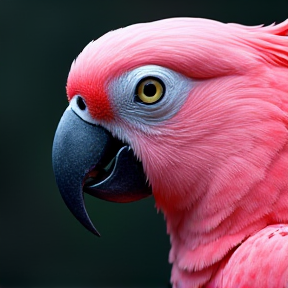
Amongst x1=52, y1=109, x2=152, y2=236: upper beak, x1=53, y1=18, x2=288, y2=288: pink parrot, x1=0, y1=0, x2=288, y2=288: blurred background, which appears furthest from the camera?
x1=0, y1=0, x2=288, y2=288: blurred background

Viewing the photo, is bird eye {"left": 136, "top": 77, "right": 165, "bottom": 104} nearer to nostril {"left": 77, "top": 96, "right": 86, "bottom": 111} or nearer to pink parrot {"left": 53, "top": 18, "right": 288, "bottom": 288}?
pink parrot {"left": 53, "top": 18, "right": 288, "bottom": 288}

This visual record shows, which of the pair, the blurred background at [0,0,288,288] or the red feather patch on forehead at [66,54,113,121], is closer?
the red feather patch on forehead at [66,54,113,121]

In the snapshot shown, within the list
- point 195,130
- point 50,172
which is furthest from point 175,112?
point 50,172

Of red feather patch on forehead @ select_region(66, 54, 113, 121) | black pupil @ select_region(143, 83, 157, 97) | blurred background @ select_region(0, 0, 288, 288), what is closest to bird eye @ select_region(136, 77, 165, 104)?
black pupil @ select_region(143, 83, 157, 97)

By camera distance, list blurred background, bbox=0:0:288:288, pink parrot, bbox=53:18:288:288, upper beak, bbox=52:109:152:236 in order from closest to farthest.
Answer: pink parrot, bbox=53:18:288:288, upper beak, bbox=52:109:152:236, blurred background, bbox=0:0:288:288

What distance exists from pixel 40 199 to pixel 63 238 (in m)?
0.42

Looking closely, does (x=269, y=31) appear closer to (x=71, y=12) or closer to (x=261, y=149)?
(x=261, y=149)

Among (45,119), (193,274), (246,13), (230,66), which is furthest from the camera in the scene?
(45,119)

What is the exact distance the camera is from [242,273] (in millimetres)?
1626

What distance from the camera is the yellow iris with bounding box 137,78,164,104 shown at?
1.75 metres

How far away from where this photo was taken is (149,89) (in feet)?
5.77

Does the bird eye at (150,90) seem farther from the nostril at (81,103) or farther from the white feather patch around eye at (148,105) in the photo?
the nostril at (81,103)

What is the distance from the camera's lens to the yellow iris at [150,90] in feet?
5.73

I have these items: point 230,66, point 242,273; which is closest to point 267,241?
point 242,273
